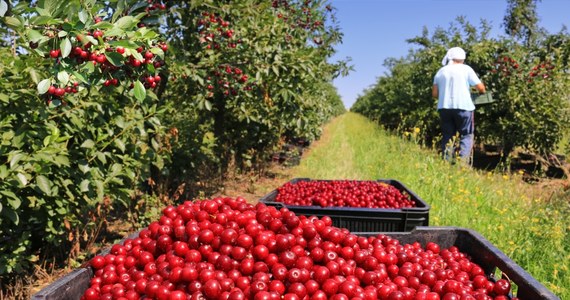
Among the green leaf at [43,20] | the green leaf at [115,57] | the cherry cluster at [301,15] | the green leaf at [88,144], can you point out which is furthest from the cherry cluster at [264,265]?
the cherry cluster at [301,15]

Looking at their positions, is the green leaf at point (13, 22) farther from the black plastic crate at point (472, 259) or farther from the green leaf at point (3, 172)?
the black plastic crate at point (472, 259)

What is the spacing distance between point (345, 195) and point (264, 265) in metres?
2.10

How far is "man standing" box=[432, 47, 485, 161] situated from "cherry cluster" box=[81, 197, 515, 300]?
501 cm

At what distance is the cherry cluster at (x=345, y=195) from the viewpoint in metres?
3.43

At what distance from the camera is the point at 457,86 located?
6.47 meters

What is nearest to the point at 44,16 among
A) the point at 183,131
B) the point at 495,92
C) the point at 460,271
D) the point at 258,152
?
the point at 460,271

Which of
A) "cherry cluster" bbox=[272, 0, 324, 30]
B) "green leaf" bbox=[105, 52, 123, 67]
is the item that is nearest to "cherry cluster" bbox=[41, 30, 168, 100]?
"green leaf" bbox=[105, 52, 123, 67]

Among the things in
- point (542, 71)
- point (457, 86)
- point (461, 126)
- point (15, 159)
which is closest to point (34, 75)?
point (15, 159)

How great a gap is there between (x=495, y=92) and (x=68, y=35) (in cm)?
1024

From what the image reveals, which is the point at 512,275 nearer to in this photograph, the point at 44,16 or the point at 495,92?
the point at 44,16

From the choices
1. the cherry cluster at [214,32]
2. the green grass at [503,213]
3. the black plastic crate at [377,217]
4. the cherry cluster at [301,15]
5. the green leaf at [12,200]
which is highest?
the cherry cluster at [301,15]

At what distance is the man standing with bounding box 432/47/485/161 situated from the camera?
6.47 metres

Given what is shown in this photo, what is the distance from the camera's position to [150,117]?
13.0 ft

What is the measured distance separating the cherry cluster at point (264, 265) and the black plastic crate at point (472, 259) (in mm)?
58
